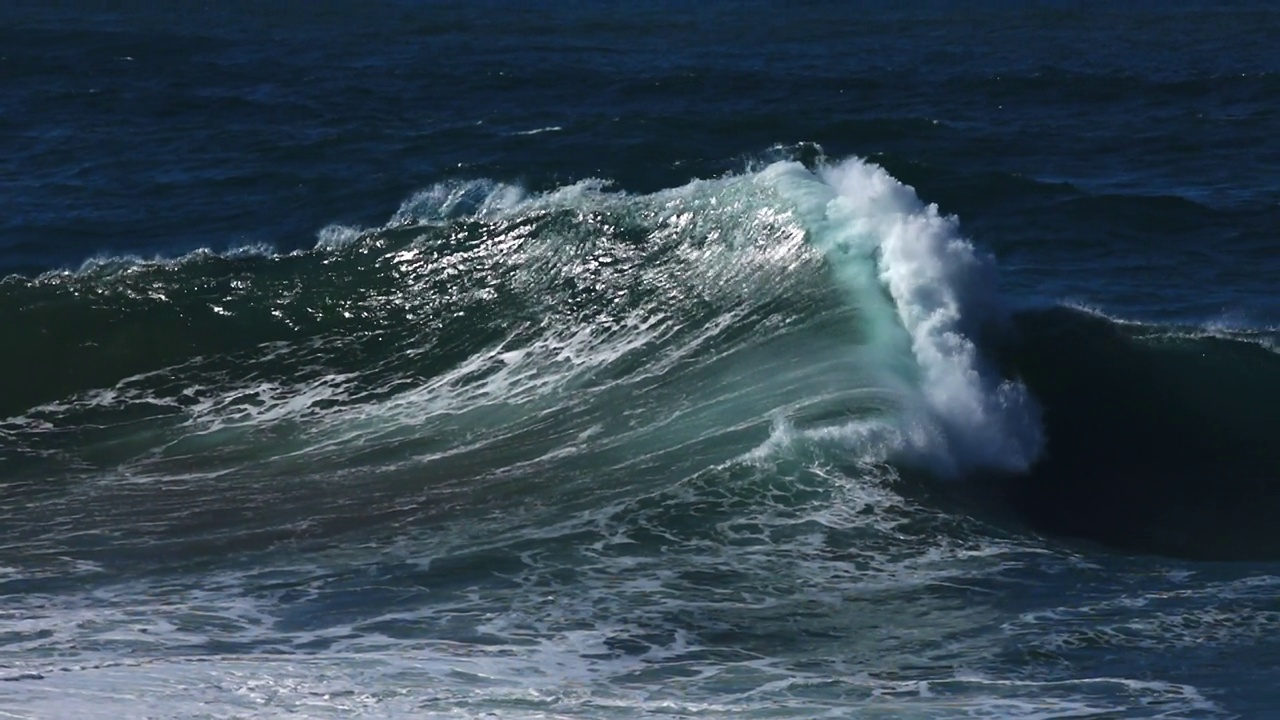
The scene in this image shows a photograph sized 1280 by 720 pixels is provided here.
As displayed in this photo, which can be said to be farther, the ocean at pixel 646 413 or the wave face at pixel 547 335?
the wave face at pixel 547 335

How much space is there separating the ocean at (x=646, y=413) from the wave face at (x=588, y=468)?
0.04 meters

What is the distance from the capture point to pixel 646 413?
38.1 ft

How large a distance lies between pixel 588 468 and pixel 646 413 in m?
0.99

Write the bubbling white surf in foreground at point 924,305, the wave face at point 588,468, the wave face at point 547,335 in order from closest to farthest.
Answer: the wave face at point 588,468 < the bubbling white surf in foreground at point 924,305 < the wave face at point 547,335

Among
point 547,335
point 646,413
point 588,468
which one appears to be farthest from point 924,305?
point 547,335

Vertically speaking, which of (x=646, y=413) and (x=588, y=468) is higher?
(x=646, y=413)

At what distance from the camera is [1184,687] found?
708 centimetres

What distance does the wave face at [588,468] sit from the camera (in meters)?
7.57

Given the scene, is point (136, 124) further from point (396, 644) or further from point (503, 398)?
point (396, 644)

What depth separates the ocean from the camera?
765 cm

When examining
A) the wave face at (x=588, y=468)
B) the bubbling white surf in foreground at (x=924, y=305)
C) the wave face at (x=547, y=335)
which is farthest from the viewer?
the wave face at (x=547, y=335)

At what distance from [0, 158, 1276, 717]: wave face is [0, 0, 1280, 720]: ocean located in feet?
0.13

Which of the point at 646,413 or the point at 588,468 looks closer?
the point at 588,468

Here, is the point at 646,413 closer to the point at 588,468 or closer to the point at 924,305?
the point at 588,468
